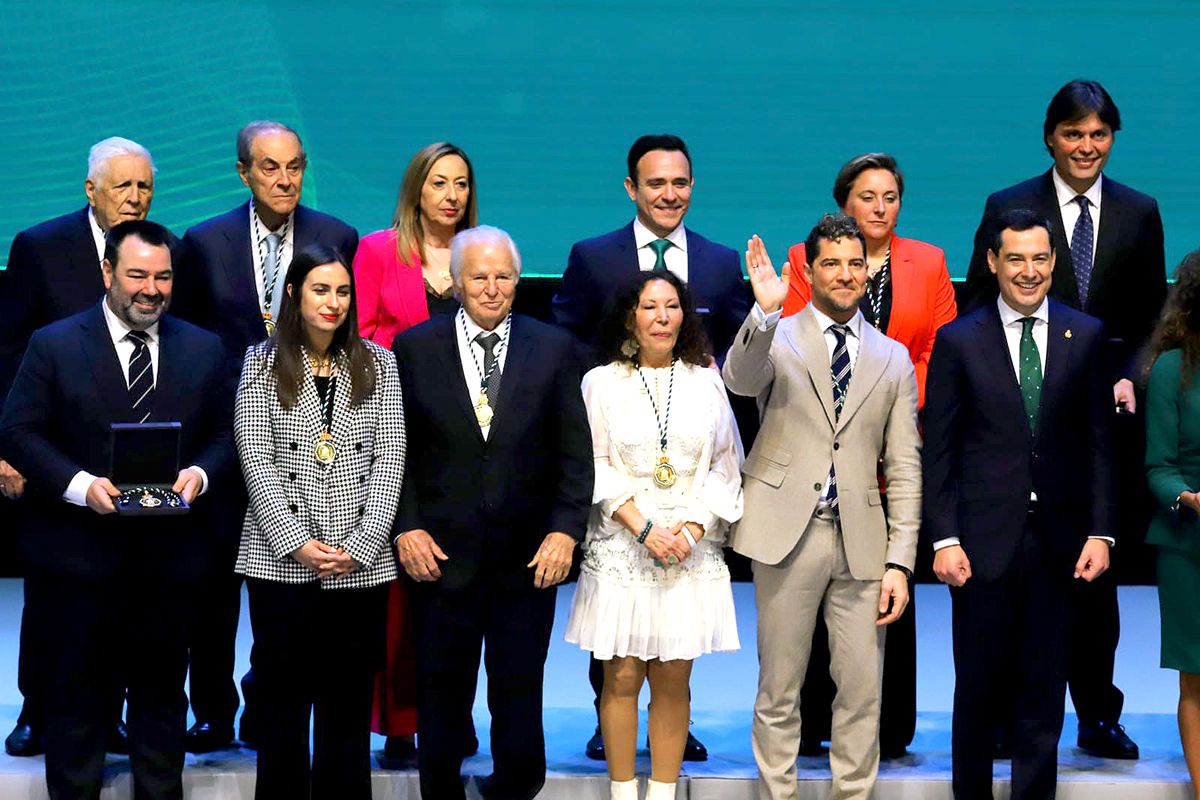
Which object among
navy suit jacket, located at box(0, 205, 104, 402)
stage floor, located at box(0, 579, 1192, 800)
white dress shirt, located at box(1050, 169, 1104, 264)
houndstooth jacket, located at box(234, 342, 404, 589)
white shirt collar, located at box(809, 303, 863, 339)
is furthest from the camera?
white dress shirt, located at box(1050, 169, 1104, 264)

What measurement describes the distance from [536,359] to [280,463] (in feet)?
2.46

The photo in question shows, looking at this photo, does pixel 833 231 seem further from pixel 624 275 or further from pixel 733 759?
pixel 733 759

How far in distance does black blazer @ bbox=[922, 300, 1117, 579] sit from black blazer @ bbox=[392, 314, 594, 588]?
0.99 metres

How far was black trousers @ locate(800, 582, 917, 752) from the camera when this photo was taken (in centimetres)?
515

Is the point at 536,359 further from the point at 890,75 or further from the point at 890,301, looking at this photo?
the point at 890,75

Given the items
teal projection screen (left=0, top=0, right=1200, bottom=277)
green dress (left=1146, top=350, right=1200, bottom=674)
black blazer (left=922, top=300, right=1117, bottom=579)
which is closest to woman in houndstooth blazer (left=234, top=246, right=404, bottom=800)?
black blazer (left=922, top=300, right=1117, bottom=579)

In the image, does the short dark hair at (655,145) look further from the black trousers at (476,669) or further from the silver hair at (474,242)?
the black trousers at (476,669)

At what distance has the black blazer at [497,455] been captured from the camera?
4.58m

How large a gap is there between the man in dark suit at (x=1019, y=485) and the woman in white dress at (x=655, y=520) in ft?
2.00

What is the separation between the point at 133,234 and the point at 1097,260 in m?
2.89

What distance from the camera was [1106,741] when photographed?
5180 mm

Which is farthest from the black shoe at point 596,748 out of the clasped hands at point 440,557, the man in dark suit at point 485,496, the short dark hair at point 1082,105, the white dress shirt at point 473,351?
the short dark hair at point 1082,105

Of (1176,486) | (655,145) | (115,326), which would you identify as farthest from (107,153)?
(1176,486)

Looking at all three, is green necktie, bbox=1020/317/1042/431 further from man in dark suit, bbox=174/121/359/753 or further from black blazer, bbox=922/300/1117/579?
man in dark suit, bbox=174/121/359/753
